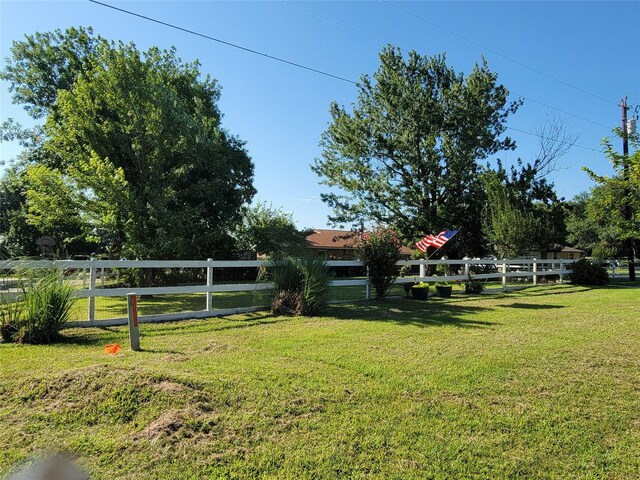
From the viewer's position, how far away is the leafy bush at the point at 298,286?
9789mm

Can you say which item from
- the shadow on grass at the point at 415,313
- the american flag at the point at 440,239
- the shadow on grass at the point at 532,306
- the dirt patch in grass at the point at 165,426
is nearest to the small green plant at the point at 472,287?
the american flag at the point at 440,239

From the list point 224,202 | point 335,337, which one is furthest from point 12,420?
point 224,202

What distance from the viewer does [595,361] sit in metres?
5.76

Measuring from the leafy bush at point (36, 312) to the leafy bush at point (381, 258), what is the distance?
833 cm

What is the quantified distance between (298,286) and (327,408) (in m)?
6.33

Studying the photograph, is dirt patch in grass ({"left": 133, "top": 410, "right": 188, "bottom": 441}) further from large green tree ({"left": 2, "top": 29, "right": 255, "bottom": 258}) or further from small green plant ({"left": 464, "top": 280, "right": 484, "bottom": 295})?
small green plant ({"left": 464, "top": 280, "right": 484, "bottom": 295})

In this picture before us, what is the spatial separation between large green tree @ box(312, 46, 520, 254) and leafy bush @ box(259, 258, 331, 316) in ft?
55.6

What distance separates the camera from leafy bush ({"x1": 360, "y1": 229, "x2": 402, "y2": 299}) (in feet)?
41.9

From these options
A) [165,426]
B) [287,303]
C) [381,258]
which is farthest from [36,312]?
[381,258]

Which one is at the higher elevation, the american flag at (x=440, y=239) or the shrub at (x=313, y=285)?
the american flag at (x=440, y=239)

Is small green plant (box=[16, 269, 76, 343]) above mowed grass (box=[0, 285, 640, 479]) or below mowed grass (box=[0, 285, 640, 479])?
above

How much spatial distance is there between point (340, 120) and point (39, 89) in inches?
673

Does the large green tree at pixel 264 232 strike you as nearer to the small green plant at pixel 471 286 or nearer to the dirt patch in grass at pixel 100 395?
the small green plant at pixel 471 286

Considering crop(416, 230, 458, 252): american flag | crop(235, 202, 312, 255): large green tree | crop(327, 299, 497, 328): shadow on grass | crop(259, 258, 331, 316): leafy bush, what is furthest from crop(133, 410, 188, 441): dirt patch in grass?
crop(235, 202, 312, 255): large green tree
